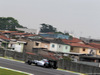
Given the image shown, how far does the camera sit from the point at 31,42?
227 feet

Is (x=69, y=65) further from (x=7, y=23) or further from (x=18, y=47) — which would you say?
(x=7, y=23)

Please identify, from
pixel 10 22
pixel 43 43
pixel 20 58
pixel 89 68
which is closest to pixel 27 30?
pixel 10 22

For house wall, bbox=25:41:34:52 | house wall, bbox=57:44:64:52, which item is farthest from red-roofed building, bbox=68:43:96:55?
house wall, bbox=25:41:34:52

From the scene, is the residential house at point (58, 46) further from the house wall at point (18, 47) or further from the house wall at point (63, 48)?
the house wall at point (18, 47)

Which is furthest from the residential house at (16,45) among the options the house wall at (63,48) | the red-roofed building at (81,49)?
the red-roofed building at (81,49)

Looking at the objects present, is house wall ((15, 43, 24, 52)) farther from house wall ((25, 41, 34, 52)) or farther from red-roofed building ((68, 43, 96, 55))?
red-roofed building ((68, 43, 96, 55))

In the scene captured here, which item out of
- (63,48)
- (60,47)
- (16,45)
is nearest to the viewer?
(16,45)

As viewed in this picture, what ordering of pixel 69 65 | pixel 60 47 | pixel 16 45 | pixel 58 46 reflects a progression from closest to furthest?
1. pixel 69 65
2. pixel 16 45
3. pixel 58 46
4. pixel 60 47

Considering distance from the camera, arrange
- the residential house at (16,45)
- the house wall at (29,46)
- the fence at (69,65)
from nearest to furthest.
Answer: the fence at (69,65), the residential house at (16,45), the house wall at (29,46)

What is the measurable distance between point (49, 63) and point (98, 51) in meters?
51.2

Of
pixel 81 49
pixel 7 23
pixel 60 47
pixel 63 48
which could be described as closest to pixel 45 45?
pixel 60 47

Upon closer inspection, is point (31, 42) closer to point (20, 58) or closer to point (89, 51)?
point (89, 51)

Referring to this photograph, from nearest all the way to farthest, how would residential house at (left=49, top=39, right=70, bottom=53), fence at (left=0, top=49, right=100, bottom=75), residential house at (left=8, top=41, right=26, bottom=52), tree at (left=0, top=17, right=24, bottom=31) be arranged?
fence at (left=0, top=49, right=100, bottom=75)
residential house at (left=8, top=41, right=26, bottom=52)
residential house at (left=49, top=39, right=70, bottom=53)
tree at (left=0, top=17, right=24, bottom=31)

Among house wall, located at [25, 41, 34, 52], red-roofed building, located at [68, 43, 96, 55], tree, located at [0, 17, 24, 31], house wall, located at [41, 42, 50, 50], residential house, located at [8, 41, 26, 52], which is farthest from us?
tree, located at [0, 17, 24, 31]
